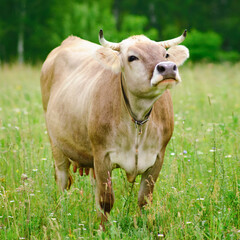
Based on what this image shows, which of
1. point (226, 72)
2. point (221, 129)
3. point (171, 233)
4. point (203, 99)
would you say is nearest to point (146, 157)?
point (171, 233)

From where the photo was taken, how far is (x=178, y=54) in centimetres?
376

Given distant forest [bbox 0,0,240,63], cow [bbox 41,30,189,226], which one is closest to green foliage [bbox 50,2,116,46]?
distant forest [bbox 0,0,240,63]

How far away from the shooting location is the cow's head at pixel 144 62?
315cm

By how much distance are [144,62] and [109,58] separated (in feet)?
1.49

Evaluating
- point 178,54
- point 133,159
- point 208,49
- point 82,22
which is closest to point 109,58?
point 178,54

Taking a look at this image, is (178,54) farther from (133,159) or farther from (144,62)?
(133,159)

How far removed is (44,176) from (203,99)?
15.3ft

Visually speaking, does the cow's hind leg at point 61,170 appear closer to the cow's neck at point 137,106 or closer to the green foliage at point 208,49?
the cow's neck at point 137,106

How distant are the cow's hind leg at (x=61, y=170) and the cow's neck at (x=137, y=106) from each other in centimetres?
139

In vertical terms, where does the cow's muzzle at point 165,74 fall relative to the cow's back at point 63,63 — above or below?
above

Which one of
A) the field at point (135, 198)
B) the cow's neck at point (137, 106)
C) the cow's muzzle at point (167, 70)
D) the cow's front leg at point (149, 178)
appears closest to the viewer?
the cow's muzzle at point (167, 70)

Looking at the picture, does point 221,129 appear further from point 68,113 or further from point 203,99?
point 203,99

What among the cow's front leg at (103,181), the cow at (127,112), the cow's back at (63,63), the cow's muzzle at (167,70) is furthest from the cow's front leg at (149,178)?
the cow's back at (63,63)

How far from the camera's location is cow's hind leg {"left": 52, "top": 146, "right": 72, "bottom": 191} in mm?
4820
